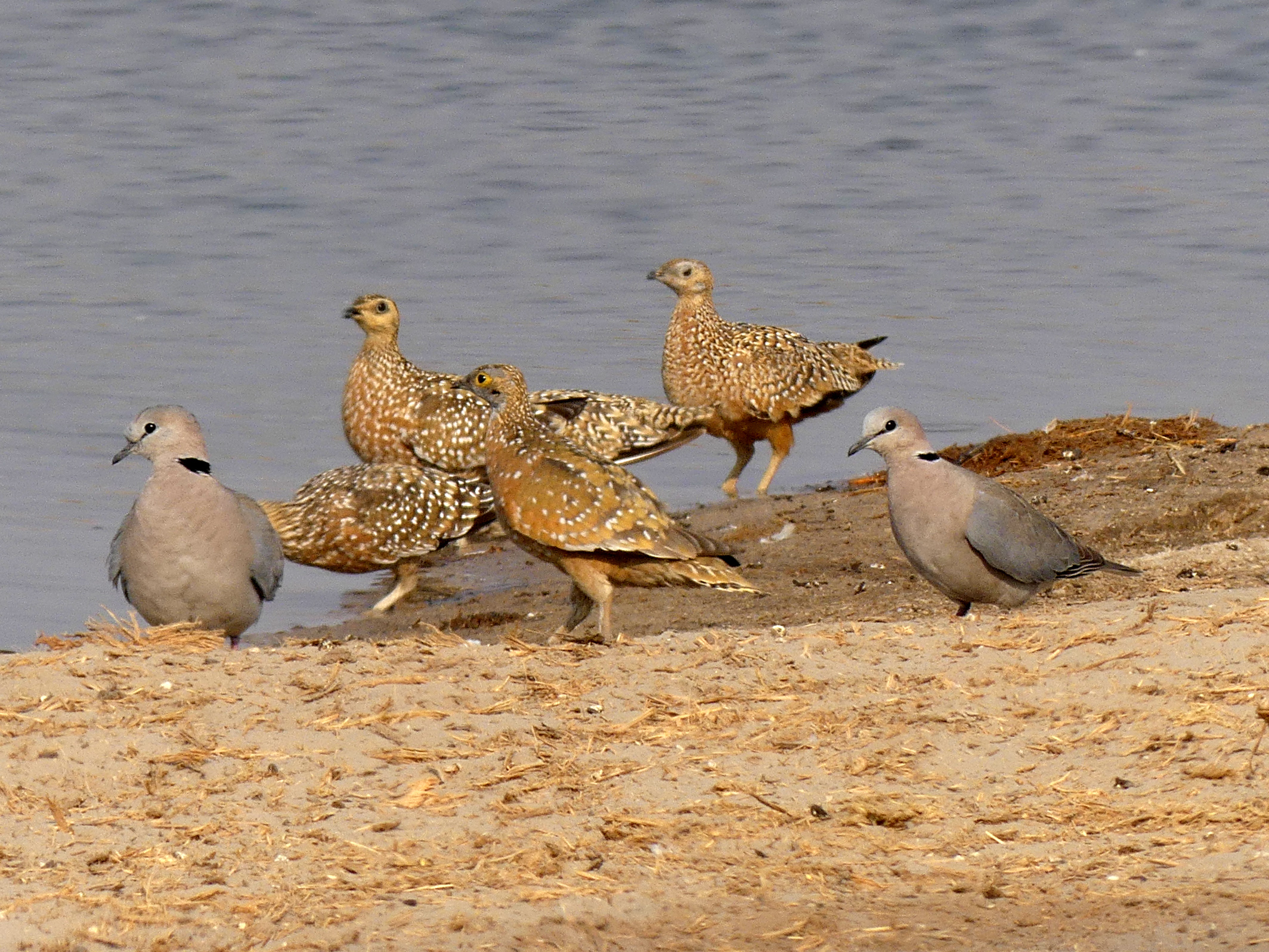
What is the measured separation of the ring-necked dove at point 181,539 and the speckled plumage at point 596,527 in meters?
1.23

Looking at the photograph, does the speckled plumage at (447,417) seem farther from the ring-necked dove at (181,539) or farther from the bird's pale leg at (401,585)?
the ring-necked dove at (181,539)

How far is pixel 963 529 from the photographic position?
738 centimetres

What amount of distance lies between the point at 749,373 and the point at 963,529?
4.85 metres

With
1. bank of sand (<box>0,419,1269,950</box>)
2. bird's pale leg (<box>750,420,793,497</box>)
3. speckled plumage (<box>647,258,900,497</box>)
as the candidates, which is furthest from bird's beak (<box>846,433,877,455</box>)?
bird's pale leg (<box>750,420,793,497</box>)

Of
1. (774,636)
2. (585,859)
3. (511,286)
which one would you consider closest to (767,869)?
(585,859)

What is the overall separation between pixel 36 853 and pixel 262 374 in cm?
952

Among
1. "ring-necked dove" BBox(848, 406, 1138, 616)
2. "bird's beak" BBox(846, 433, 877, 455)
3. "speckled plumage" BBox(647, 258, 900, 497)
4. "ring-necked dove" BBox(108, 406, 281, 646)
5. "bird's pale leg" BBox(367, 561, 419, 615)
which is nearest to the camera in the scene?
"ring-necked dove" BBox(108, 406, 281, 646)

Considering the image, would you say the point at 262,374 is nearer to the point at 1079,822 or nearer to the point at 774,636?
the point at 774,636

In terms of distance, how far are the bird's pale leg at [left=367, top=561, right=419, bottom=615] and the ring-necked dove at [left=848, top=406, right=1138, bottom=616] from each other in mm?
3423

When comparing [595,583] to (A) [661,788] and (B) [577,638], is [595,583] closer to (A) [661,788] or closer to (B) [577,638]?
(B) [577,638]

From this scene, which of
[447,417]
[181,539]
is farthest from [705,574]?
[447,417]

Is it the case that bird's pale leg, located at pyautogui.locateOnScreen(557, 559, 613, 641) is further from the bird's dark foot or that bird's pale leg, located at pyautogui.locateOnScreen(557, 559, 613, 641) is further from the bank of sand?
the bank of sand

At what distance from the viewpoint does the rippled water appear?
1346 centimetres

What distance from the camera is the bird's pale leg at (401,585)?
10.2 meters
